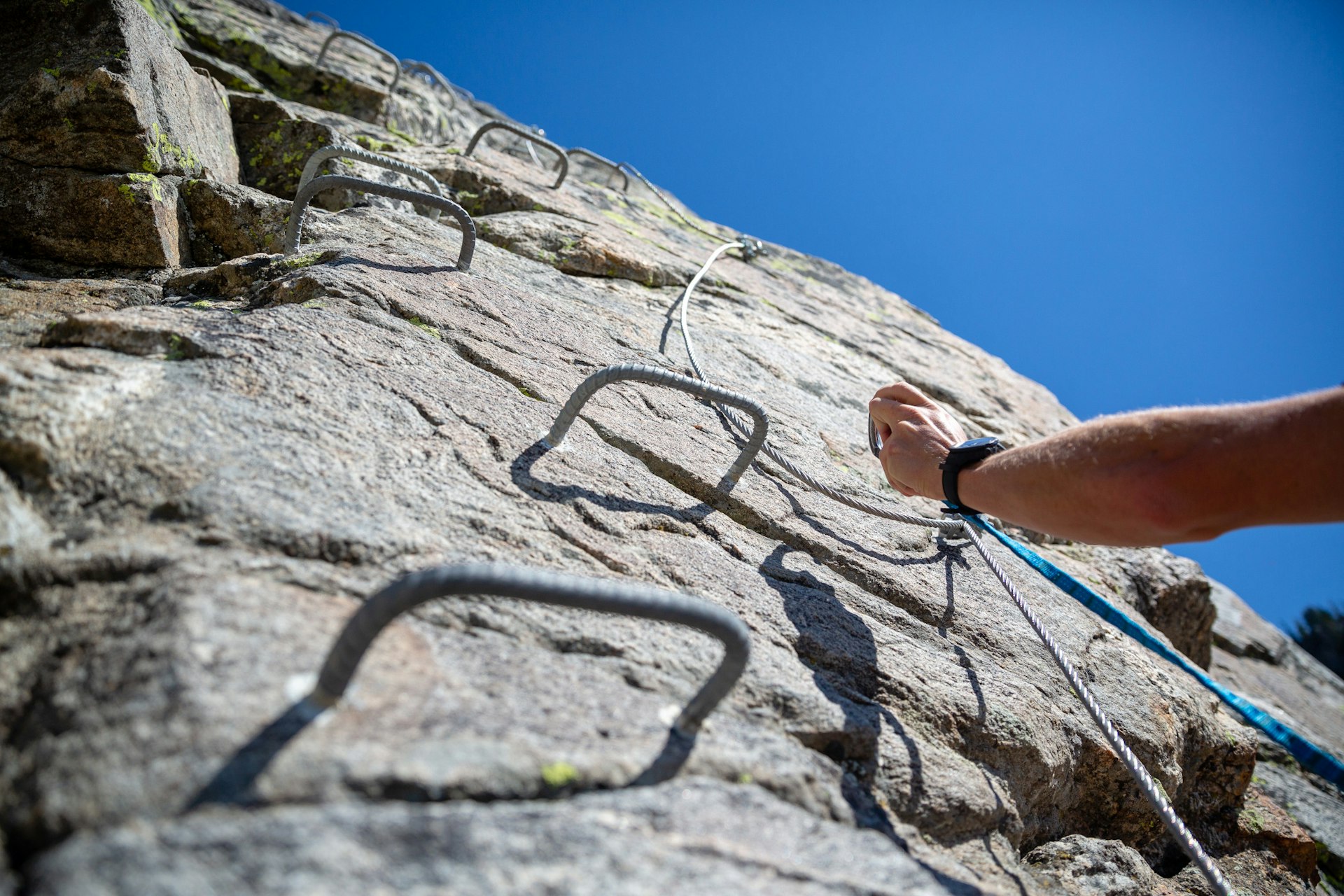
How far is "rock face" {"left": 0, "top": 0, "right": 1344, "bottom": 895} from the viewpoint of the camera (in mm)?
1196

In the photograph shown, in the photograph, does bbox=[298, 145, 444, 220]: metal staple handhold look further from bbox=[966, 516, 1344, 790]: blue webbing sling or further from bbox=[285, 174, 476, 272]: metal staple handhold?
bbox=[966, 516, 1344, 790]: blue webbing sling

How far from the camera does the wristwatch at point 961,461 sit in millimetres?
2461

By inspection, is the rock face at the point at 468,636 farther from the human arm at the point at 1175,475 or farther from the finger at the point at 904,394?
the human arm at the point at 1175,475

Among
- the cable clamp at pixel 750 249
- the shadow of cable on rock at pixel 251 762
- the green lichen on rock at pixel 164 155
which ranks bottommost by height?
the shadow of cable on rock at pixel 251 762

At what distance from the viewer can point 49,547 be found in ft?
4.89

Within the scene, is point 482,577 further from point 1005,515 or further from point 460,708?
point 1005,515

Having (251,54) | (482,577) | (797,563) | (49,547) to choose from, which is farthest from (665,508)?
(251,54)

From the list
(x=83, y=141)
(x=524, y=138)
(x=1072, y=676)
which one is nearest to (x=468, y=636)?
(x=1072, y=676)

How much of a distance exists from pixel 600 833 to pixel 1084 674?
8.75 ft

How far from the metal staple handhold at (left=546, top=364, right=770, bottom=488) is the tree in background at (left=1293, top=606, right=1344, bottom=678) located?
33.9 metres

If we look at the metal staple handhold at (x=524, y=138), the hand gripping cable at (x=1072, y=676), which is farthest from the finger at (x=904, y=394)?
the metal staple handhold at (x=524, y=138)

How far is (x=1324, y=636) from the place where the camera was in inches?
1078

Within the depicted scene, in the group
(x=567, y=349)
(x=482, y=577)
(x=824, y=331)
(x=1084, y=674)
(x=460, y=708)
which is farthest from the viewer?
(x=824, y=331)

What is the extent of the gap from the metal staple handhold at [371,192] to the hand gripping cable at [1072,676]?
1.32m
